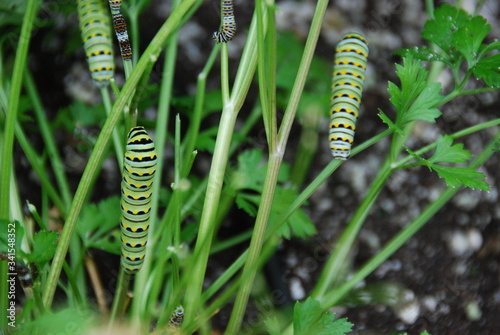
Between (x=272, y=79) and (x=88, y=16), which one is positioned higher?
(x=88, y=16)

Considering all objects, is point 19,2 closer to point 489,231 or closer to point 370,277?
point 370,277

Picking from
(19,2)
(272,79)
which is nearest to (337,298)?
(272,79)

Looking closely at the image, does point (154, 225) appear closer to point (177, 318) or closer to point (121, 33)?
point (177, 318)

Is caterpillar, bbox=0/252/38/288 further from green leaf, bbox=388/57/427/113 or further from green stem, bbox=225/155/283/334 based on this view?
green leaf, bbox=388/57/427/113

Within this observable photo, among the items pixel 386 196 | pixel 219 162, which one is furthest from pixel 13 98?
pixel 386 196

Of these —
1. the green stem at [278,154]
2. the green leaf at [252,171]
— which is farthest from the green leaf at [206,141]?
the green stem at [278,154]

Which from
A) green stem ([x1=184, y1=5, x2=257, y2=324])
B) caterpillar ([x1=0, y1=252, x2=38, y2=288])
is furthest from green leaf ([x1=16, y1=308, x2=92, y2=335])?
green stem ([x1=184, y1=5, x2=257, y2=324])
